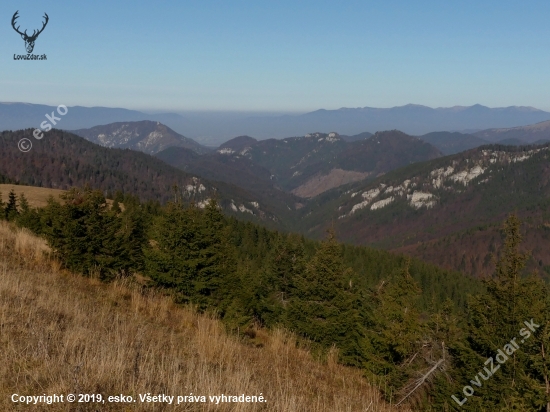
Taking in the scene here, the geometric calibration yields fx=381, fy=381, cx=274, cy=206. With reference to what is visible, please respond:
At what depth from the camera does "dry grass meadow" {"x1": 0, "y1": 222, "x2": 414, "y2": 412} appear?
4.74 metres

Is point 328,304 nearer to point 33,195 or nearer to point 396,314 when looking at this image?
point 396,314

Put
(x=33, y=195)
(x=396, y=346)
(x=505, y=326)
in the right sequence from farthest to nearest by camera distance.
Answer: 1. (x=33, y=195)
2. (x=505, y=326)
3. (x=396, y=346)

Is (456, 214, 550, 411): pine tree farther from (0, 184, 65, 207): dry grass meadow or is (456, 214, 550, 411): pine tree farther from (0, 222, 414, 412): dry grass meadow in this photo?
(0, 184, 65, 207): dry grass meadow

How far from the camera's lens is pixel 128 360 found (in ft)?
18.9

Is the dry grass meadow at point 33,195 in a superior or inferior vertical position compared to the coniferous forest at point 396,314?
inferior

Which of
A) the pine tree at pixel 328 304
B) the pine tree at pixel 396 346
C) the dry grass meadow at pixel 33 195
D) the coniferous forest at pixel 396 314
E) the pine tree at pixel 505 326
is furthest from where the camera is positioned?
the dry grass meadow at pixel 33 195

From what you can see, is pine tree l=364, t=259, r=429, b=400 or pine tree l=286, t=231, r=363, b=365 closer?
pine tree l=364, t=259, r=429, b=400

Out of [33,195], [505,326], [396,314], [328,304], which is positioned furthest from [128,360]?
[33,195]

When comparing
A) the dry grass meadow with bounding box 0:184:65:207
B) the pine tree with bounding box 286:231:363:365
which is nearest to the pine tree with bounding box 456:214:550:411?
the pine tree with bounding box 286:231:363:365

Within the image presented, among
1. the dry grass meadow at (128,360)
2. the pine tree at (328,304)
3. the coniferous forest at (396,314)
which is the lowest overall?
the pine tree at (328,304)

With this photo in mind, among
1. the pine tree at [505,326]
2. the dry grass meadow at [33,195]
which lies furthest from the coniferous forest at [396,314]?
the dry grass meadow at [33,195]

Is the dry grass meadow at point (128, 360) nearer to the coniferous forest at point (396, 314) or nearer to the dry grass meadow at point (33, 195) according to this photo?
the coniferous forest at point (396, 314)

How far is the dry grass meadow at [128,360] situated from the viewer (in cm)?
474

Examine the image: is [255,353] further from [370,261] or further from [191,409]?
[370,261]
